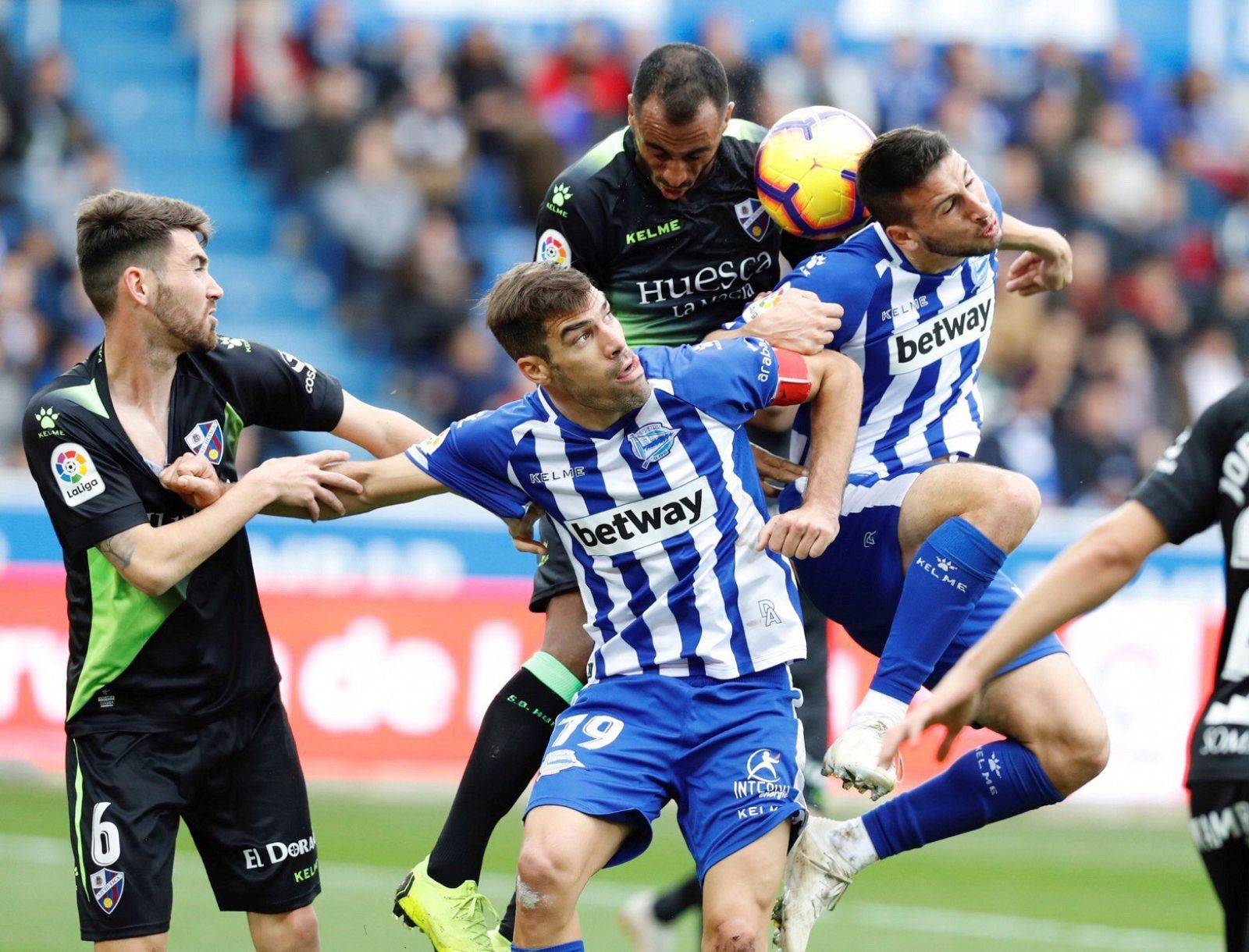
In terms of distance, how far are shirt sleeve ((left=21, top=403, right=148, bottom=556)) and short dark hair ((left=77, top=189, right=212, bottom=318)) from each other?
1.25ft

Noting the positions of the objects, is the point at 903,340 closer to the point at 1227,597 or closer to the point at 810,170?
the point at 810,170

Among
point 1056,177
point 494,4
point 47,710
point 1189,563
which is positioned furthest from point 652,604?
point 494,4

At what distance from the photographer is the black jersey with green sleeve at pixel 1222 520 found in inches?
160

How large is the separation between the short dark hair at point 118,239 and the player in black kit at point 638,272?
49.9 inches

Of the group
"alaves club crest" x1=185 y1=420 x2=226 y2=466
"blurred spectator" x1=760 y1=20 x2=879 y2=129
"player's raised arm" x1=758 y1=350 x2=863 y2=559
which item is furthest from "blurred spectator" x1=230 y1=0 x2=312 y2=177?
"player's raised arm" x1=758 y1=350 x2=863 y2=559

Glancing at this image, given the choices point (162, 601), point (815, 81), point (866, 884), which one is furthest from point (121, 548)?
point (815, 81)

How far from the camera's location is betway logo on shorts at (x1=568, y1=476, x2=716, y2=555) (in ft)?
18.4

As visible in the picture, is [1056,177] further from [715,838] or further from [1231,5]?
[715,838]

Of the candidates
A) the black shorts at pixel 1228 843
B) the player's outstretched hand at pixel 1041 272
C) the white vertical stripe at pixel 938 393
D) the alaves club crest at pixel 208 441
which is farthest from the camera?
the player's outstretched hand at pixel 1041 272

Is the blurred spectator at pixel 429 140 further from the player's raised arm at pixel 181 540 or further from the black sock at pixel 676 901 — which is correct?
the player's raised arm at pixel 181 540

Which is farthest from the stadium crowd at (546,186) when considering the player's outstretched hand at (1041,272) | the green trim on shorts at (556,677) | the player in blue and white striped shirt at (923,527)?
the green trim on shorts at (556,677)

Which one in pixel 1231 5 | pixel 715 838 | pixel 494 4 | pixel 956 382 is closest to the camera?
pixel 715 838

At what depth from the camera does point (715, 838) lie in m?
5.46

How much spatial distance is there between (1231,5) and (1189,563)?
10.6m
